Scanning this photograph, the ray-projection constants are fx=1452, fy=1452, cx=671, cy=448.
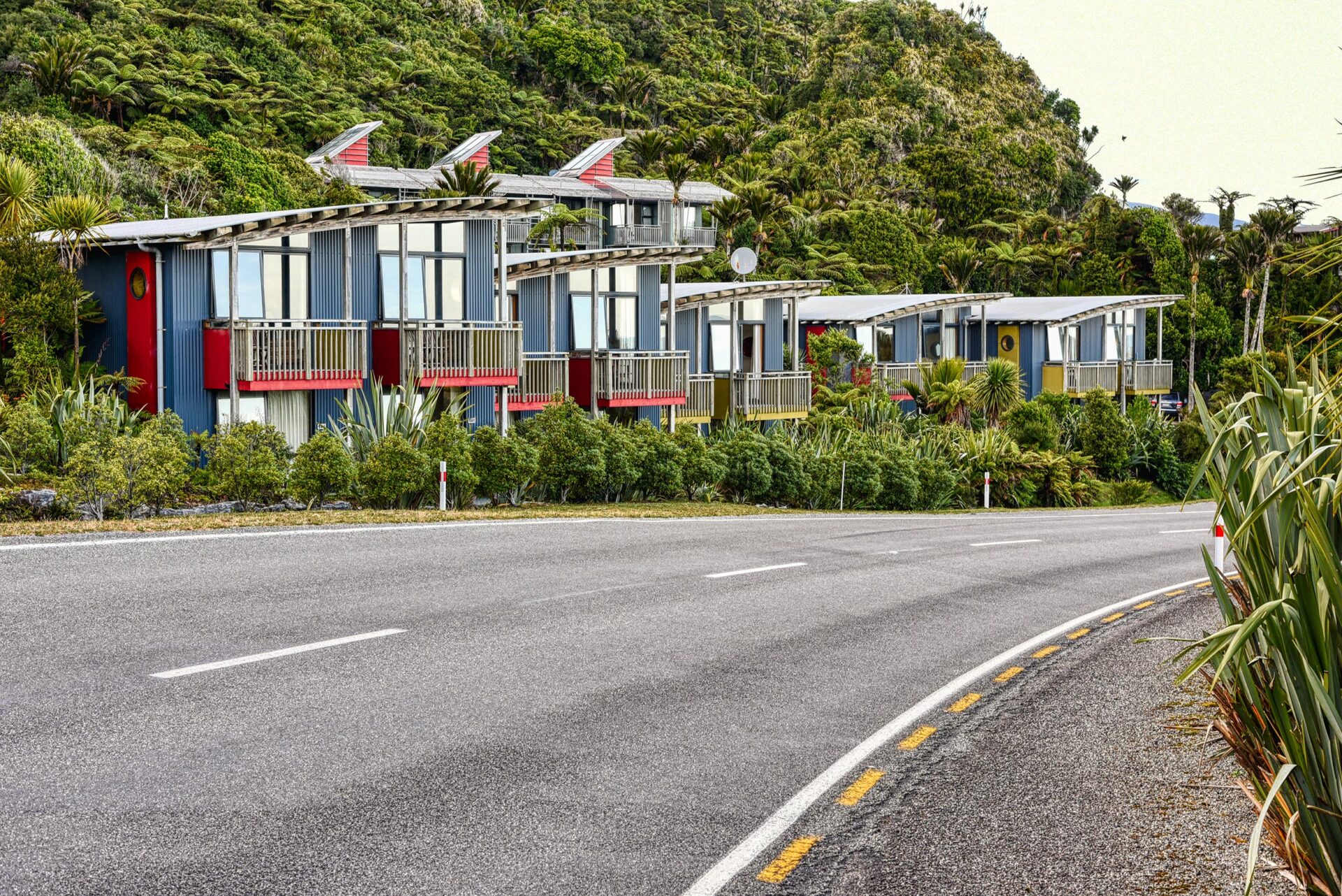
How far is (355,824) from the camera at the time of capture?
23.1ft

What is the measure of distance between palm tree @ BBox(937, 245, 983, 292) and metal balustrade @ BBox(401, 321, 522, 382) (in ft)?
136

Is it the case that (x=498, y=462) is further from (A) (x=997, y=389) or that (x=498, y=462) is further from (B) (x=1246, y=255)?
(B) (x=1246, y=255)

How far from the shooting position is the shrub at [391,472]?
2158 centimetres

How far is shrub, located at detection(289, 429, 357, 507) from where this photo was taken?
21141mm

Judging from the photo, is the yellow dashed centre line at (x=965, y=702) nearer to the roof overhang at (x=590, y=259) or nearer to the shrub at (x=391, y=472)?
the shrub at (x=391, y=472)

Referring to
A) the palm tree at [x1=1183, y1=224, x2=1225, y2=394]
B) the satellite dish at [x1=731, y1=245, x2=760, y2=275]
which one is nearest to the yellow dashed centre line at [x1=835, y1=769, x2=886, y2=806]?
the satellite dish at [x1=731, y1=245, x2=760, y2=275]

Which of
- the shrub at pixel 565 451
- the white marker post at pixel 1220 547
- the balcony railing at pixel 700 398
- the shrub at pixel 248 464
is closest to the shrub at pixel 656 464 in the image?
the shrub at pixel 565 451

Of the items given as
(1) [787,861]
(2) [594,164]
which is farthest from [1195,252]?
(1) [787,861]

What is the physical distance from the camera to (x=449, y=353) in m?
29.7

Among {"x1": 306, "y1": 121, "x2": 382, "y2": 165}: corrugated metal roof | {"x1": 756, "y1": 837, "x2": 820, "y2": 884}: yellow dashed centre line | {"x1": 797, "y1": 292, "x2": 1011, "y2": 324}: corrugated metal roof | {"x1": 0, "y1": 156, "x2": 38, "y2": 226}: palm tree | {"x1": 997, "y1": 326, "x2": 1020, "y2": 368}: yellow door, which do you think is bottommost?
{"x1": 756, "y1": 837, "x2": 820, "y2": 884}: yellow dashed centre line

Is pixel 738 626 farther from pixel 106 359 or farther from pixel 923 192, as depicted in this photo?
pixel 923 192

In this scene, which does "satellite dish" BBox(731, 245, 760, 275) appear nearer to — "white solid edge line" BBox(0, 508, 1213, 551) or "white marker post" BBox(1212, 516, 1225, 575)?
"white solid edge line" BBox(0, 508, 1213, 551)

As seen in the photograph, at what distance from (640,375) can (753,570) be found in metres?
19.0

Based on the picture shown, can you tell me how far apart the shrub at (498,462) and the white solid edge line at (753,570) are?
24.4 feet
